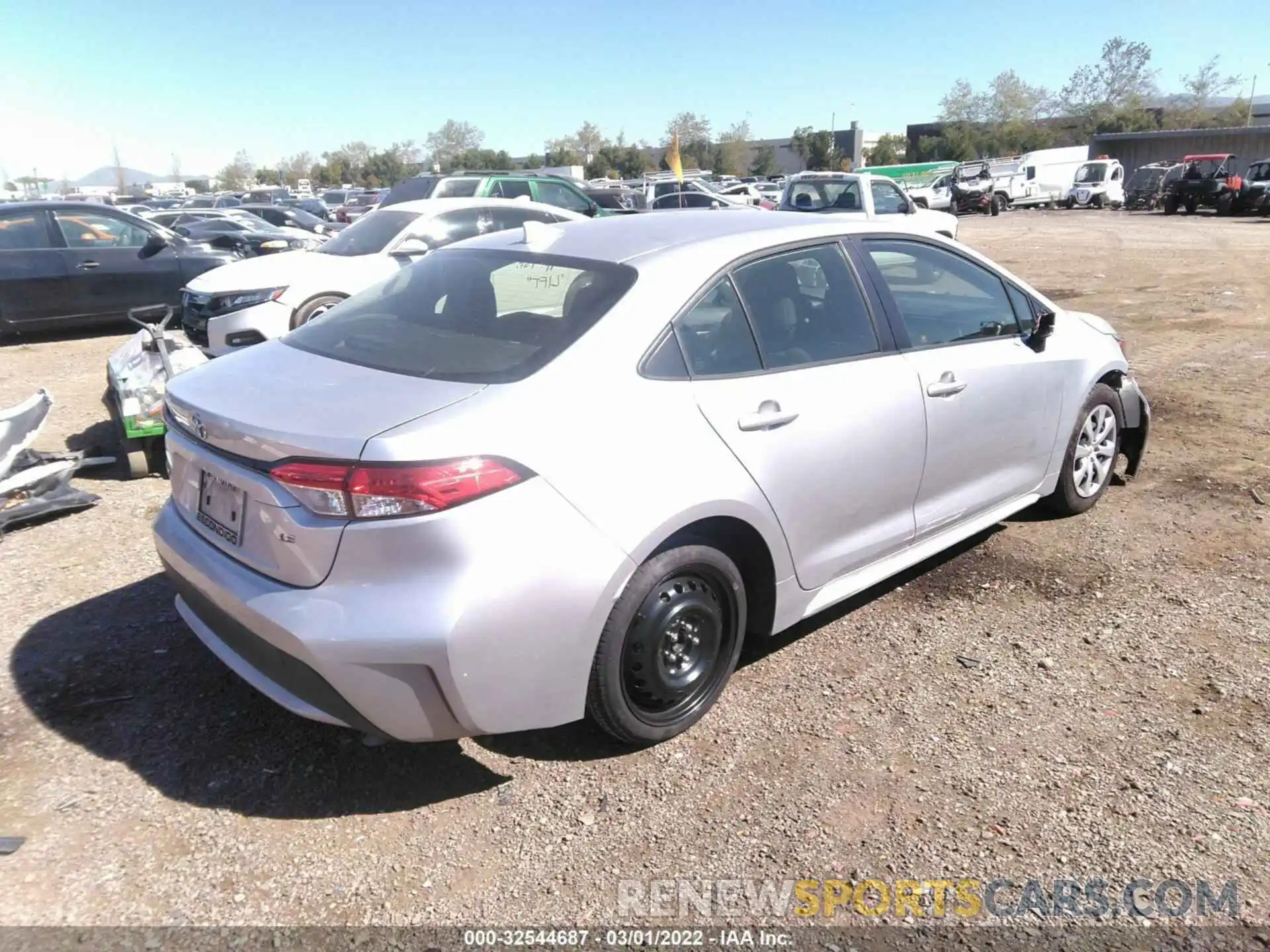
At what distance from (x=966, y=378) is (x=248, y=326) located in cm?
560

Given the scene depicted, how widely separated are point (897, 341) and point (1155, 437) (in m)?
3.73

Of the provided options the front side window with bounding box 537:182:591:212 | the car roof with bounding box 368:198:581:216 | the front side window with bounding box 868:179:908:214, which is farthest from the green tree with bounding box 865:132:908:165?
the car roof with bounding box 368:198:581:216

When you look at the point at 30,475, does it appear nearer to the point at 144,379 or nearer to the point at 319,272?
the point at 144,379

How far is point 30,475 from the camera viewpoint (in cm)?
478

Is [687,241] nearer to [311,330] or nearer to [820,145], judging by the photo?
[311,330]

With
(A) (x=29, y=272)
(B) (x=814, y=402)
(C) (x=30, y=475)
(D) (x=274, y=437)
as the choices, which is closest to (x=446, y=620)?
(D) (x=274, y=437)

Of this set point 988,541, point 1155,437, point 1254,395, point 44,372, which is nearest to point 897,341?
point 988,541

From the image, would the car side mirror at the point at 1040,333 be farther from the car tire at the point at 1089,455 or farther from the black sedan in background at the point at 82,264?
the black sedan in background at the point at 82,264

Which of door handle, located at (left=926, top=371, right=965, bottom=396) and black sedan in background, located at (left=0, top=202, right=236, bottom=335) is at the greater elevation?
door handle, located at (left=926, top=371, right=965, bottom=396)

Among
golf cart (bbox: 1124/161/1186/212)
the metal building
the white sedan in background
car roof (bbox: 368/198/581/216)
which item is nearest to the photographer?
the white sedan in background

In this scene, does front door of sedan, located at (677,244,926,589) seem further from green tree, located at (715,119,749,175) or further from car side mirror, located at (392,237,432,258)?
green tree, located at (715,119,749,175)

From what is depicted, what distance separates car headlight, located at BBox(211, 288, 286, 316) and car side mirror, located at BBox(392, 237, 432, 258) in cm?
105

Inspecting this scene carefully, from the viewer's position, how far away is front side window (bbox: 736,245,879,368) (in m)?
3.26

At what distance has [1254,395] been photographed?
288 inches
